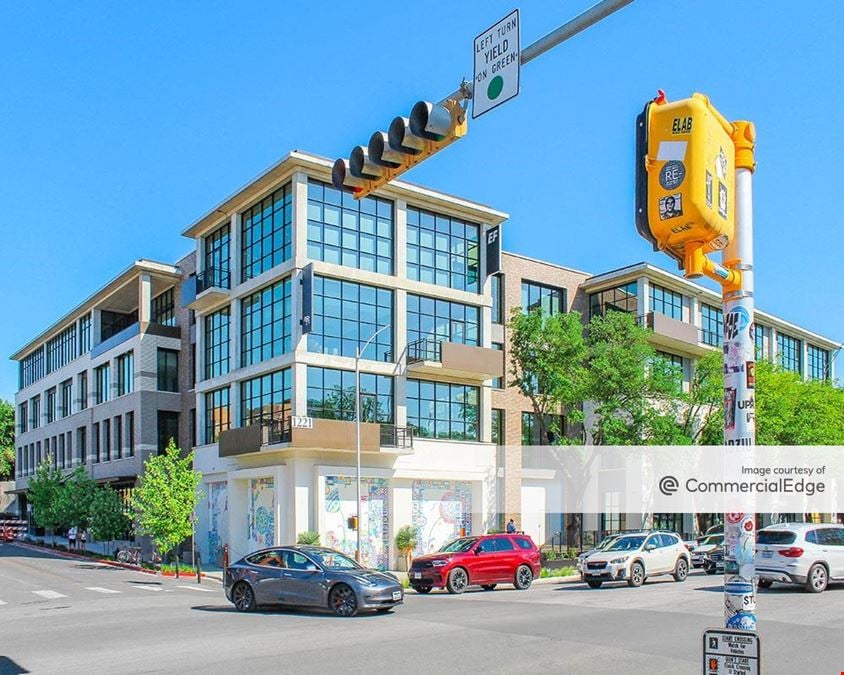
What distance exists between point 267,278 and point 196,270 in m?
8.84

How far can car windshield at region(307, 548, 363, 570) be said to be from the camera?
19906mm

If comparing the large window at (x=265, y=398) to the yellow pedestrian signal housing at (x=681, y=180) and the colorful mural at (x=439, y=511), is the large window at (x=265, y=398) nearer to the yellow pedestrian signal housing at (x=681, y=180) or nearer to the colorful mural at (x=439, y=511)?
the colorful mural at (x=439, y=511)

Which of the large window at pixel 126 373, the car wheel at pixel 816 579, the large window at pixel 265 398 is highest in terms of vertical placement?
the large window at pixel 126 373

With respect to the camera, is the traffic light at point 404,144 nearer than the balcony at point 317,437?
Yes

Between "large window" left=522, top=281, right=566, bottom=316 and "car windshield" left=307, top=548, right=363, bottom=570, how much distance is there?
26.0m

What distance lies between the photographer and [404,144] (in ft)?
24.5

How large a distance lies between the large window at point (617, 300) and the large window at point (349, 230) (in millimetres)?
14642

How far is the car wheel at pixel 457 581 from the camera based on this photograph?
1017 inches

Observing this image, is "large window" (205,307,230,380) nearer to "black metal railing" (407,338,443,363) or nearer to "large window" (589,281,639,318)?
"black metal railing" (407,338,443,363)

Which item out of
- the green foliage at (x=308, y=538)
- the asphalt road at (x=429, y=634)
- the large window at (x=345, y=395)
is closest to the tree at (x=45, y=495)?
the large window at (x=345, y=395)

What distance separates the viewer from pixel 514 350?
136ft

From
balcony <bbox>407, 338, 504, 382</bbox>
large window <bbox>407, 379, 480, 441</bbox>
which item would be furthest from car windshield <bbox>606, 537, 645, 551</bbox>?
large window <bbox>407, 379, 480, 441</bbox>

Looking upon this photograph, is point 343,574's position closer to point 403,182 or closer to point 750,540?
point 750,540

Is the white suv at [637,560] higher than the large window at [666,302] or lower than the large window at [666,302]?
lower
